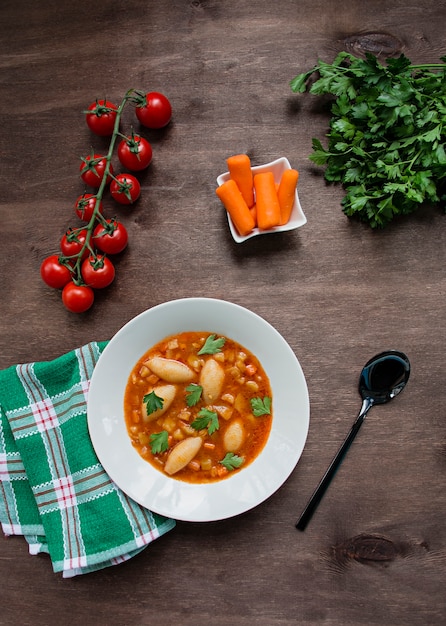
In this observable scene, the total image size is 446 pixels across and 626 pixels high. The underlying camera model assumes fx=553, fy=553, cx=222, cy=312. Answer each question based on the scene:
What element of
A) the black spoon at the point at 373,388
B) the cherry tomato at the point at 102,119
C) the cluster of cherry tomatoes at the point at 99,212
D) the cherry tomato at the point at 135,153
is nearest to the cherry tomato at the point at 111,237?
the cluster of cherry tomatoes at the point at 99,212

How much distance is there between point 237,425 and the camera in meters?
2.37

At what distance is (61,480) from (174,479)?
1.65 ft

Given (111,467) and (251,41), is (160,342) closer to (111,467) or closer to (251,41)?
(111,467)

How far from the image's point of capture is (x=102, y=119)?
2467 millimetres

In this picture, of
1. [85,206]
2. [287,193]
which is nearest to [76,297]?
[85,206]

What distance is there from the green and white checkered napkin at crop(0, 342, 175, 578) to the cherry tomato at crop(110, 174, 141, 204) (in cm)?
66

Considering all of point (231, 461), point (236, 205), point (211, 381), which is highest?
point (236, 205)

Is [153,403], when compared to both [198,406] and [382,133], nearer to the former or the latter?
[198,406]

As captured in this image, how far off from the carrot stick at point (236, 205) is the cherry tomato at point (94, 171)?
0.52m

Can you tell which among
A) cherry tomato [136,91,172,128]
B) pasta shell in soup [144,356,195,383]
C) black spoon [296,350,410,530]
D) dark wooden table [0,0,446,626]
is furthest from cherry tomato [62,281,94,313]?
black spoon [296,350,410,530]

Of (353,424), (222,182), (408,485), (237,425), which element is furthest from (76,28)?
(408,485)

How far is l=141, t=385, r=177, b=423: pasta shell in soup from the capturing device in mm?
2355

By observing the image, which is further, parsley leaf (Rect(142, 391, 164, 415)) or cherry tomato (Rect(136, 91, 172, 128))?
cherry tomato (Rect(136, 91, 172, 128))

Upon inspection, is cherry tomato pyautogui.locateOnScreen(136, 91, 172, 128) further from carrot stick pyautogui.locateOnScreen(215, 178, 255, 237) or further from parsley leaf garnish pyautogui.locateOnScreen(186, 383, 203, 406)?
parsley leaf garnish pyautogui.locateOnScreen(186, 383, 203, 406)
